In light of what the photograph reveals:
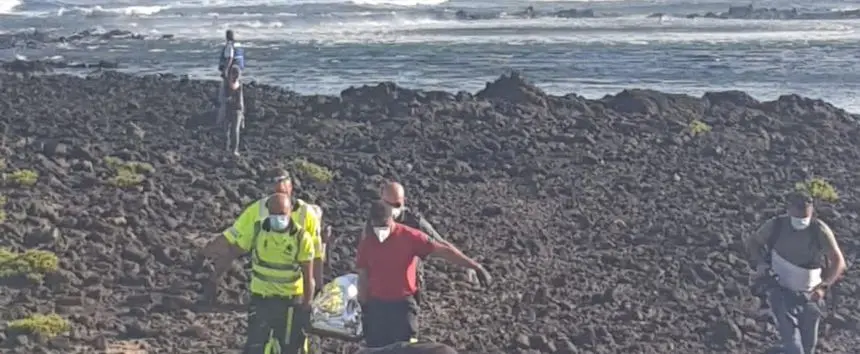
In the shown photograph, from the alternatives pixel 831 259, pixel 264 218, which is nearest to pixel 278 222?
pixel 264 218

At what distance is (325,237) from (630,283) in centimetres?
606

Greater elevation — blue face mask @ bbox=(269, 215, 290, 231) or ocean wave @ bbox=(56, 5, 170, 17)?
blue face mask @ bbox=(269, 215, 290, 231)

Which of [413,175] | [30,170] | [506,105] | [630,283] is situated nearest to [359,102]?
[506,105]

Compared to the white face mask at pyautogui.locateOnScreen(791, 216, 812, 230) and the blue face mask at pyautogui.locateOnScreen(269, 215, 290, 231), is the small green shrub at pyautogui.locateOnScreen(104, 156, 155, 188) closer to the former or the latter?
the blue face mask at pyautogui.locateOnScreen(269, 215, 290, 231)

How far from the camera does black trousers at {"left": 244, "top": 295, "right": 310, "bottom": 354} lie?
424 inches

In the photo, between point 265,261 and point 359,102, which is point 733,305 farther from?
point 359,102

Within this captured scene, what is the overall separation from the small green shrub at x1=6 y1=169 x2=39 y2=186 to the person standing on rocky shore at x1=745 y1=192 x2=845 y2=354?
41.0 feet

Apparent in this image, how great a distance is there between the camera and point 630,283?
1678cm

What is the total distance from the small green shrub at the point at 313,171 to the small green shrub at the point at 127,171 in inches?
103

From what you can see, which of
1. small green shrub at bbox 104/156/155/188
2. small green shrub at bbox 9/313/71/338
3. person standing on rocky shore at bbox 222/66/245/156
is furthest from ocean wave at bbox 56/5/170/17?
small green shrub at bbox 9/313/71/338

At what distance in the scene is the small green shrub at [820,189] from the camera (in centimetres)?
2230

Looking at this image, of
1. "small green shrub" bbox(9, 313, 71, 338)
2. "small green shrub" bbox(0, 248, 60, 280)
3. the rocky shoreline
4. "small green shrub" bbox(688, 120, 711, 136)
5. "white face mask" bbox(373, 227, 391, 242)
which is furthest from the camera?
"small green shrub" bbox(688, 120, 711, 136)

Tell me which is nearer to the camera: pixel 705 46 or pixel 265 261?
pixel 265 261

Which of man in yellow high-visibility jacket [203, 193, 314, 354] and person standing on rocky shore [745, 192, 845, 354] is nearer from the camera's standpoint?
man in yellow high-visibility jacket [203, 193, 314, 354]
